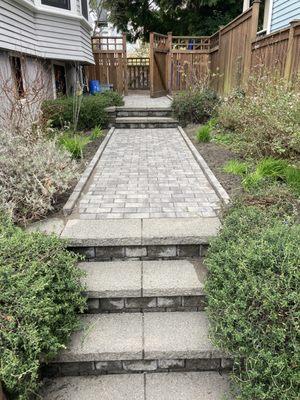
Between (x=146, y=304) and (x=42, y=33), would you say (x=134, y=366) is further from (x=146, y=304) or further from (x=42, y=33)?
(x=42, y=33)

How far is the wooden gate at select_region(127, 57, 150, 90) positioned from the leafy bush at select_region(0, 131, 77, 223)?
41.6 ft

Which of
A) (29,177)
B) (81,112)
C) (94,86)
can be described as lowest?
(29,177)

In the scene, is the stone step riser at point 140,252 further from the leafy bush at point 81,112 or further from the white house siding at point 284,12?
the white house siding at point 284,12

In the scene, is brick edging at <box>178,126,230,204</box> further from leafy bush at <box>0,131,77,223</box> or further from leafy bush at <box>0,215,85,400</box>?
leafy bush at <box>0,215,85,400</box>

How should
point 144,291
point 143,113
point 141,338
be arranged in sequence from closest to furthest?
1. point 141,338
2. point 144,291
3. point 143,113

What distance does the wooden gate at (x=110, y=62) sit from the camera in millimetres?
12000

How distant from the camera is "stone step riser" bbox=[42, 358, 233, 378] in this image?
7.20ft

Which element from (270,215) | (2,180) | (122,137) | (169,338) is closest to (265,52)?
(122,137)

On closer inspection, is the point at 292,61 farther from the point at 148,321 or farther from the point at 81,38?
the point at 81,38

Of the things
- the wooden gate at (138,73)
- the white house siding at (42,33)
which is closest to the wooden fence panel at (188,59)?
the white house siding at (42,33)

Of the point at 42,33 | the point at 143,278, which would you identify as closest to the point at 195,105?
the point at 42,33

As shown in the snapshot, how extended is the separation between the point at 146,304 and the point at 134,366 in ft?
1.52

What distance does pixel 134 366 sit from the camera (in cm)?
222

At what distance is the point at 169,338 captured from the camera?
227 centimetres
